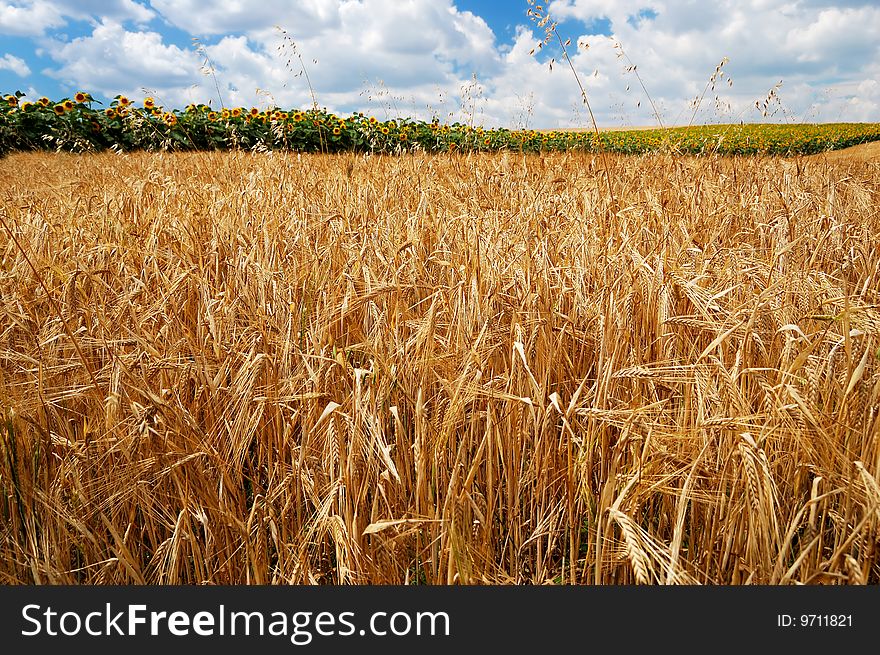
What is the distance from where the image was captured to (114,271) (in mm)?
2369

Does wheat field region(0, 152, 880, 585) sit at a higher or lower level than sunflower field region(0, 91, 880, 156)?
lower

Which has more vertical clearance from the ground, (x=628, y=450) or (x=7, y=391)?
(x=7, y=391)

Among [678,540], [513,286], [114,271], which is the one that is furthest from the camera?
[114,271]

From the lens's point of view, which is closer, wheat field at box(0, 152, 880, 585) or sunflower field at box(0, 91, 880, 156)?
wheat field at box(0, 152, 880, 585)

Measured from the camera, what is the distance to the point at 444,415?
5.37 ft

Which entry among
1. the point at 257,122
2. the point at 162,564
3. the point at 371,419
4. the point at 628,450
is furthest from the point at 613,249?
the point at 257,122

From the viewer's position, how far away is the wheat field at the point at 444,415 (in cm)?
121

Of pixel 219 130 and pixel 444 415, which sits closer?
pixel 444 415

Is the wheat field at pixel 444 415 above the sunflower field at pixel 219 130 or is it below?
below

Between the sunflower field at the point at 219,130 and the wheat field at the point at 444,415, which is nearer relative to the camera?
the wheat field at the point at 444,415

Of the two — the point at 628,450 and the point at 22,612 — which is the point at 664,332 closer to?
the point at 628,450

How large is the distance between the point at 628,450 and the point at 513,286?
0.66 m

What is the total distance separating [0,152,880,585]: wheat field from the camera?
47.8 inches

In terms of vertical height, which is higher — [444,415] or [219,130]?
[219,130]
